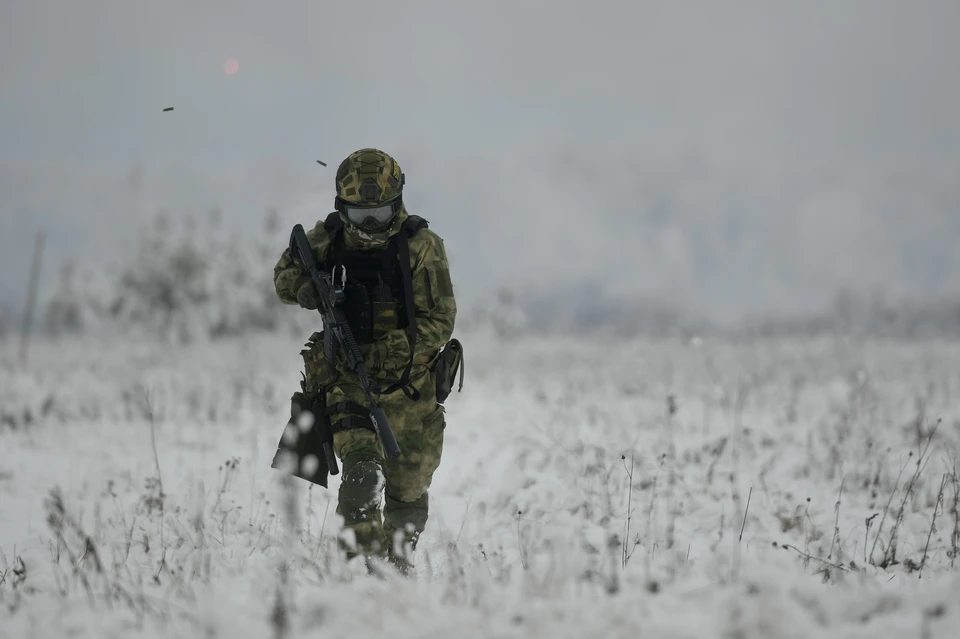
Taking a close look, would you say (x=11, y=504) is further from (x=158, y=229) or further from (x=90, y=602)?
(x=158, y=229)

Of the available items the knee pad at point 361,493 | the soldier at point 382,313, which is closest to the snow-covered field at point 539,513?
the knee pad at point 361,493

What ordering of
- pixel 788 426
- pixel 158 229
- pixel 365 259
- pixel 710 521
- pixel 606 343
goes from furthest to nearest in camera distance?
pixel 158 229, pixel 606 343, pixel 788 426, pixel 710 521, pixel 365 259

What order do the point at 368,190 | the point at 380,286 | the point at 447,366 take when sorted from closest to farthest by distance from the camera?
the point at 368,190 → the point at 380,286 → the point at 447,366

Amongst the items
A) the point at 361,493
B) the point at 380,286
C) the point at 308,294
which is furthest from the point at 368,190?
the point at 361,493

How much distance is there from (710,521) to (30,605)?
161 inches

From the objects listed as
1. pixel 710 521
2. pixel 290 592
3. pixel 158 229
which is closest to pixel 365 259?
pixel 290 592

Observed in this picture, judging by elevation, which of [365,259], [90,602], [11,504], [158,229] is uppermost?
[158,229]

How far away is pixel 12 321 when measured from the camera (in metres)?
43.2

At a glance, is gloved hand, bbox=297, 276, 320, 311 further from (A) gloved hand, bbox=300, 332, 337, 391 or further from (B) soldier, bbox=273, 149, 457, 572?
(A) gloved hand, bbox=300, 332, 337, 391

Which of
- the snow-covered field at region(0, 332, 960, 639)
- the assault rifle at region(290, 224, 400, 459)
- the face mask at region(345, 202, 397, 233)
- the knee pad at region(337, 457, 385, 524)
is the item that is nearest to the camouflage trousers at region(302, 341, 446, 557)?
the knee pad at region(337, 457, 385, 524)

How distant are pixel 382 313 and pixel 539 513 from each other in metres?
2.18

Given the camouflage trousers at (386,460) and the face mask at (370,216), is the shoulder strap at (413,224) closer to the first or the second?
the face mask at (370,216)

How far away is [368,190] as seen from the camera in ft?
13.2

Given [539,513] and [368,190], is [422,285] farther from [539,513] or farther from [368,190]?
[539,513]
